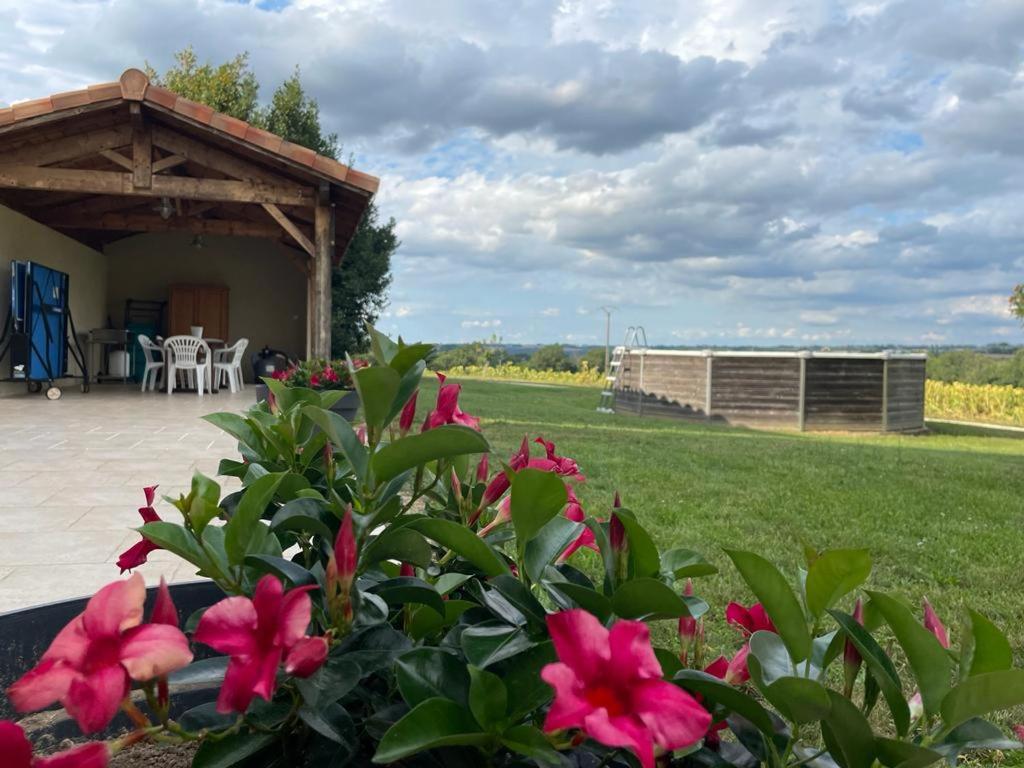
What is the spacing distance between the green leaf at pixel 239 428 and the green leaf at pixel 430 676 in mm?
489

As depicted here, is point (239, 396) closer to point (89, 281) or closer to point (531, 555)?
point (89, 281)

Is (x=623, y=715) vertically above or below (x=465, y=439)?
below

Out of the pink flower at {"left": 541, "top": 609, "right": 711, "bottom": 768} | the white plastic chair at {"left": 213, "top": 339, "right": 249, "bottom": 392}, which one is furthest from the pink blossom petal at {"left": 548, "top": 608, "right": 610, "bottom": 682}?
the white plastic chair at {"left": 213, "top": 339, "right": 249, "bottom": 392}

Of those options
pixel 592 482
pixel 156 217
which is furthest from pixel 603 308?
pixel 592 482

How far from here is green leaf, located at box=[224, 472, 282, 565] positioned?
60 cm

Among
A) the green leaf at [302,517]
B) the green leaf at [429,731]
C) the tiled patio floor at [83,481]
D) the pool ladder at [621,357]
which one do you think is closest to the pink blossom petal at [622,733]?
the green leaf at [429,731]

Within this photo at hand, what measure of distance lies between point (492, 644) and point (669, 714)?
0.17 m

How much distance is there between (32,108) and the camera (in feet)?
25.5

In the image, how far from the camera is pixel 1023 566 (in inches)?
143

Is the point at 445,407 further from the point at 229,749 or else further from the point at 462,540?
the point at 229,749

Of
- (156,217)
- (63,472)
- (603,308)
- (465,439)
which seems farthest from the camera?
(603,308)

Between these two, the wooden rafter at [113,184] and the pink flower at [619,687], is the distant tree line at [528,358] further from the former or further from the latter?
the pink flower at [619,687]

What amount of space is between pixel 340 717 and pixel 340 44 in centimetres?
1456

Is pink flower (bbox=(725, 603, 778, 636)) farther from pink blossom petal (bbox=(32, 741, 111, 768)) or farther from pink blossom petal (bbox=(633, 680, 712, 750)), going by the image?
pink blossom petal (bbox=(32, 741, 111, 768))
